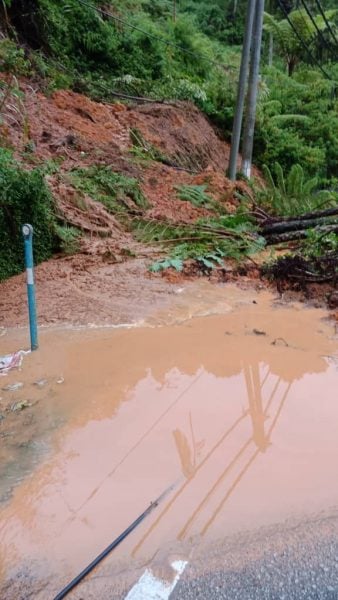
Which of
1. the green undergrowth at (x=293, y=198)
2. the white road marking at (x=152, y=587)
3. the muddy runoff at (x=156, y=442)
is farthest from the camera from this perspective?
the green undergrowth at (x=293, y=198)

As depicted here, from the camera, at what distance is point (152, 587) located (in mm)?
2266

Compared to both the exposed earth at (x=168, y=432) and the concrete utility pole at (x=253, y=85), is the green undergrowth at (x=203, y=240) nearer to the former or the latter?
the exposed earth at (x=168, y=432)

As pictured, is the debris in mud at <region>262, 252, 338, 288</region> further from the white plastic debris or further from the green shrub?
the white plastic debris

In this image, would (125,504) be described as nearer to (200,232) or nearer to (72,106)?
(200,232)

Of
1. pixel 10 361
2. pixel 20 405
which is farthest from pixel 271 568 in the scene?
pixel 10 361

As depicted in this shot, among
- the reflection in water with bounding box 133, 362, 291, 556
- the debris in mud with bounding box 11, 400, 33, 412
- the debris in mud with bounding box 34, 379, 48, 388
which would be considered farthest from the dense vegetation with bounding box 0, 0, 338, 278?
the reflection in water with bounding box 133, 362, 291, 556

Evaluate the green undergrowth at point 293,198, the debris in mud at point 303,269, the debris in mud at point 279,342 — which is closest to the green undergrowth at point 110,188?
the green undergrowth at point 293,198

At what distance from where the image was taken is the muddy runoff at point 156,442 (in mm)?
2607

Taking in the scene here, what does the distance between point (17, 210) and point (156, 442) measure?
→ 4.44 m

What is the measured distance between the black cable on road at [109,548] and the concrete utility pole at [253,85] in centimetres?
1221

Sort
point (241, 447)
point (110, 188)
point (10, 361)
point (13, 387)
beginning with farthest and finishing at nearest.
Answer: point (110, 188) → point (10, 361) → point (13, 387) → point (241, 447)

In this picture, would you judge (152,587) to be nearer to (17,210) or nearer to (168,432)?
(168,432)

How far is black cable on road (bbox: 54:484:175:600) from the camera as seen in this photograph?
2.26 metres

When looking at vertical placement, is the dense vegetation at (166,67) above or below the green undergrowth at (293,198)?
above
